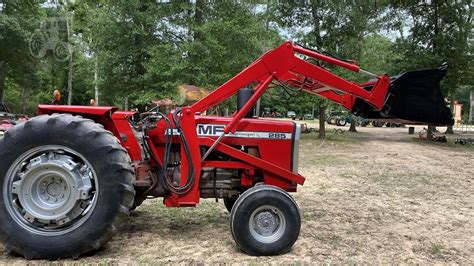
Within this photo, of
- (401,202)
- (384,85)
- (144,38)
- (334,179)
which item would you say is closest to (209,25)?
(144,38)

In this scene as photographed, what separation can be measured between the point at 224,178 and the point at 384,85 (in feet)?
7.38

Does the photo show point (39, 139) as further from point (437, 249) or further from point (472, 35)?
point (472, 35)

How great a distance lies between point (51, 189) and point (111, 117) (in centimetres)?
102

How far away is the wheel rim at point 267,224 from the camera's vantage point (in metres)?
4.68

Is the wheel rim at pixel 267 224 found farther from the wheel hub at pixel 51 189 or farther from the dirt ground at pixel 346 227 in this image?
the wheel hub at pixel 51 189

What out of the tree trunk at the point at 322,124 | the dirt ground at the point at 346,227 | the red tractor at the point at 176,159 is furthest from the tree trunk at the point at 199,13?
the red tractor at the point at 176,159

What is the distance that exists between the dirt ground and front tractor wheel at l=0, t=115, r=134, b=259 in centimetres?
33

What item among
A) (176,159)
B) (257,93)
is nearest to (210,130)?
(176,159)

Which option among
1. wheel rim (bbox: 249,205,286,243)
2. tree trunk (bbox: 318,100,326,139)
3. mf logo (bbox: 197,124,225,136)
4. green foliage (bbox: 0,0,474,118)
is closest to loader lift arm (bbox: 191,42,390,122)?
mf logo (bbox: 197,124,225,136)

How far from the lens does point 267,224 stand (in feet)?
15.5

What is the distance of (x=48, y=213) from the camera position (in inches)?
171

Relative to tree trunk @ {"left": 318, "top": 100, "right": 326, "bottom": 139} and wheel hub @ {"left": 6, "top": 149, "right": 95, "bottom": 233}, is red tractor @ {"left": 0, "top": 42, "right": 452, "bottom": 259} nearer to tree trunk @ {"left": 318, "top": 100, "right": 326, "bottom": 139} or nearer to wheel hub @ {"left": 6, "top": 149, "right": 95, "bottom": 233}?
wheel hub @ {"left": 6, "top": 149, "right": 95, "bottom": 233}

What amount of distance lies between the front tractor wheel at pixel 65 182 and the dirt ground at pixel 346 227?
33 cm

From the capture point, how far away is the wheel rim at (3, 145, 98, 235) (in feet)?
14.2
